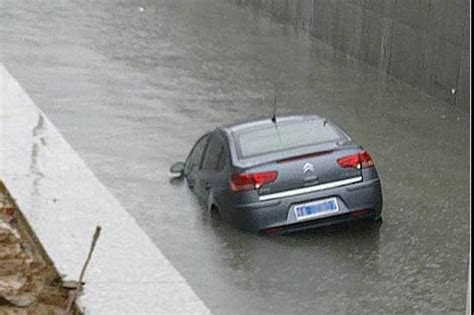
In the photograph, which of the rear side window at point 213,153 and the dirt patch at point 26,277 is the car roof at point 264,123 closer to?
the rear side window at point 213,153

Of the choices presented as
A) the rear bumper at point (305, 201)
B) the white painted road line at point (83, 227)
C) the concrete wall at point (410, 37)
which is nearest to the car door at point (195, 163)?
the white painted road line at point (83, 227)

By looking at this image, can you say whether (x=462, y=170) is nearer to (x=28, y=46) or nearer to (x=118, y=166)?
(x=118, y=166)

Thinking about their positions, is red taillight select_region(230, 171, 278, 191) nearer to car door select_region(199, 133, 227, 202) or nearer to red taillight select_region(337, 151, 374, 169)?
car door select_region(199, 133, 227, 202)

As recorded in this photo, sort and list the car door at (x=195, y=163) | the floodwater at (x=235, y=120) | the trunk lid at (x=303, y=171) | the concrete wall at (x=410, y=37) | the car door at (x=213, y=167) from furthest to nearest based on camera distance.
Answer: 1. the concrete wall at (x=410, y=37)
2. the car door at (x=195, y=163)
3. the car door at (x=213, y=167)
4. the trunk lid at (x=303, y=171)
5. the floodwater at (x=235, y=120)

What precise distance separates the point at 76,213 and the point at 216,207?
204 centimetres

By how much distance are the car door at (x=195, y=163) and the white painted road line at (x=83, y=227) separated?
1.36m

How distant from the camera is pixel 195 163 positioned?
600 inches

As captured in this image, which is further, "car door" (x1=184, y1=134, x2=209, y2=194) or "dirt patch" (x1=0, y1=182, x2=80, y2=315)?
"car door" (x1=184, y1=134, x2=209, y2=194)

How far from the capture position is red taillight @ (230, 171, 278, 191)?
1300cm

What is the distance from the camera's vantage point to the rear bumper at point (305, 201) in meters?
13.0

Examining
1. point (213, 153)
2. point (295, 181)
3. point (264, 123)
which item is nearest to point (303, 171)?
point (295, 181)

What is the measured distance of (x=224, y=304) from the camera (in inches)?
421

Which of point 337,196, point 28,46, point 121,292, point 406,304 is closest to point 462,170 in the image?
point 337,196

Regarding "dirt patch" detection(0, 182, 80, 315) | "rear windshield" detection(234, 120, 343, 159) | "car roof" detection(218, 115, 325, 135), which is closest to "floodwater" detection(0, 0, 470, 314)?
"rear windshield" detection(234, 120, 343, 159)
